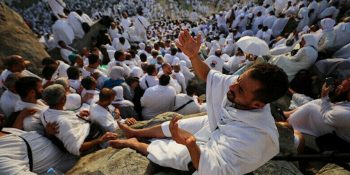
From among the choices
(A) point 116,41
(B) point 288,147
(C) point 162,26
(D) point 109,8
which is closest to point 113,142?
(B) point 288,147

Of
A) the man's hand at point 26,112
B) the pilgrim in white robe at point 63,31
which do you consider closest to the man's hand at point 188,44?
the man's hand at point 26,112

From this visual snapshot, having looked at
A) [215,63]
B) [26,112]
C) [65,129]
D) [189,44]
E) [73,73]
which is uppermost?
[189,44]

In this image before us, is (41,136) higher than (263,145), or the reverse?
(263,145)

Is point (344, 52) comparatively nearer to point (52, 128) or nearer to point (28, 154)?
point (52, 128)

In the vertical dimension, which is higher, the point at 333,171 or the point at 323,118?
the point at 323,118

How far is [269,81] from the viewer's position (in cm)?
226

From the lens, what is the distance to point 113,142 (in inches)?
135

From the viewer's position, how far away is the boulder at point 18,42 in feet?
22.2

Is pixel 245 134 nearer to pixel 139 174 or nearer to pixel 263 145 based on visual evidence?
pixel 263 145

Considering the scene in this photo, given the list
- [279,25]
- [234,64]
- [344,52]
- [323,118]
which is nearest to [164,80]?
[323,118]

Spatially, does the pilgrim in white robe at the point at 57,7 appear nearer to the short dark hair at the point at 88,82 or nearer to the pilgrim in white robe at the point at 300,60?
the short dark hair at the point at 88,82

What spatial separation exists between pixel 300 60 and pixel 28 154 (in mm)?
6219

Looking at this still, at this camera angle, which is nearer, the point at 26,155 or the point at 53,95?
the point at 26,155

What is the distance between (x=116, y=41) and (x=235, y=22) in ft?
31.0
